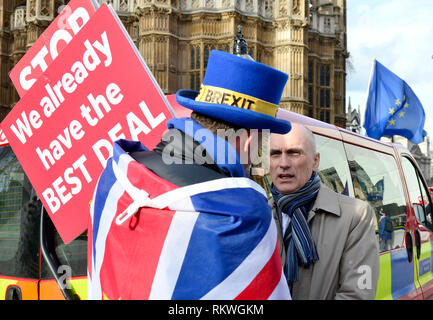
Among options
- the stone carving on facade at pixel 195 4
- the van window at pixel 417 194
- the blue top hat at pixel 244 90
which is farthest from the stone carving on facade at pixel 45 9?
the blue top hat at pixel 244 90

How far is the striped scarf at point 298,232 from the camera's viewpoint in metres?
2.23

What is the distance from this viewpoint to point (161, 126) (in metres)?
2.24

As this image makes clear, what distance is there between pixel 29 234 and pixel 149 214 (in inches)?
62.4

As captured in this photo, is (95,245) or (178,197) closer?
(178,197)

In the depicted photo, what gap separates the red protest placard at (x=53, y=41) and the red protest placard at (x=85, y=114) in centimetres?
10

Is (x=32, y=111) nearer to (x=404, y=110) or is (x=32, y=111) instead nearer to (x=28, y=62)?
(x=28, y=62)

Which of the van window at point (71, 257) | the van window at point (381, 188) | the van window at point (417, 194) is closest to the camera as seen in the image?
the van window at point (71, 257)

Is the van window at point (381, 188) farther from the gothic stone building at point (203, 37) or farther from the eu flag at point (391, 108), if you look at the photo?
the gothic stone building at point (203, 37)

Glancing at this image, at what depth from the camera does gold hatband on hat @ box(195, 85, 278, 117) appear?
5.46 ft

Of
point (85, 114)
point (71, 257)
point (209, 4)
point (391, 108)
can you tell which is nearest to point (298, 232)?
point (85, 114)

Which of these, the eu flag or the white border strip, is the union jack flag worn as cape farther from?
the eu flag

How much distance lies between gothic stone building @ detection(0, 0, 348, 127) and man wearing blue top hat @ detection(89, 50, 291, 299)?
2274 cm
